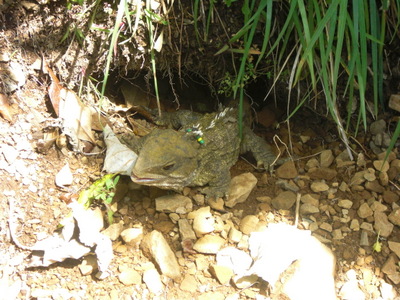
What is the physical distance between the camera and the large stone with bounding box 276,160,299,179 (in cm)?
311

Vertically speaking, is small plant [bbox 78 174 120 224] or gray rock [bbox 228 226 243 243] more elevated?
small plant [bbox 78 174 120 224]

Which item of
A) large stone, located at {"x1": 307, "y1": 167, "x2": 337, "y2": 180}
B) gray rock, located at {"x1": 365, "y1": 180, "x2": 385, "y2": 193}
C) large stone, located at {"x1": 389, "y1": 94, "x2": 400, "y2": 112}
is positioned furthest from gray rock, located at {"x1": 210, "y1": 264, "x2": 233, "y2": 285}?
large stone, located at {"x1": 389, "y1": 94, "x2": 400, "y2": 112}

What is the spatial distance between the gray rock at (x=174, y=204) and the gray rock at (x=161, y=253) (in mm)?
235

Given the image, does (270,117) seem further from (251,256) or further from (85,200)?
(85,200)

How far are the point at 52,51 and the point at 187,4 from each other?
43.1 inches

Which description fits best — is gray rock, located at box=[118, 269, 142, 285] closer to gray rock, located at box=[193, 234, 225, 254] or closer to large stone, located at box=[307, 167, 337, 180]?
gray rock, located at box=[193, 234, 225, 254]

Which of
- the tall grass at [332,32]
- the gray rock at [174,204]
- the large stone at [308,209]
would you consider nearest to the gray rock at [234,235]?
the gray rock at [174,204]

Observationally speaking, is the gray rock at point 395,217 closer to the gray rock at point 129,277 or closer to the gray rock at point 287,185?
the gray rock at point 287,185

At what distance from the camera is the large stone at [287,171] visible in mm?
3105

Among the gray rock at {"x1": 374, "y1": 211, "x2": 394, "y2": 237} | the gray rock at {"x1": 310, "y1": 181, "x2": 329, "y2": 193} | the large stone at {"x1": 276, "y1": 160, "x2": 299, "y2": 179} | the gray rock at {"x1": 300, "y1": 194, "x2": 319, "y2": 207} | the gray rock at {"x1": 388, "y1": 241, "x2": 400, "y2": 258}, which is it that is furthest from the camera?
the large stone at {"x1": 276, "y1": 160, "x2": 299, "y2": 179}

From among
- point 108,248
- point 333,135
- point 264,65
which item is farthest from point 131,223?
point 333,135

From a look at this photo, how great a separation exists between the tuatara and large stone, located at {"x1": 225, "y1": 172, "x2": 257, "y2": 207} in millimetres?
56

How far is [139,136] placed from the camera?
11.2ft

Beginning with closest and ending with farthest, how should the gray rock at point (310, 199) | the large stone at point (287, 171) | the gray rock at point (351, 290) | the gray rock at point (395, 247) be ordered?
the gray rock at point (351, 290), the gray rock at point (395, 247), the gray rock at point (310, 199), the large stone at point (287, 171)
